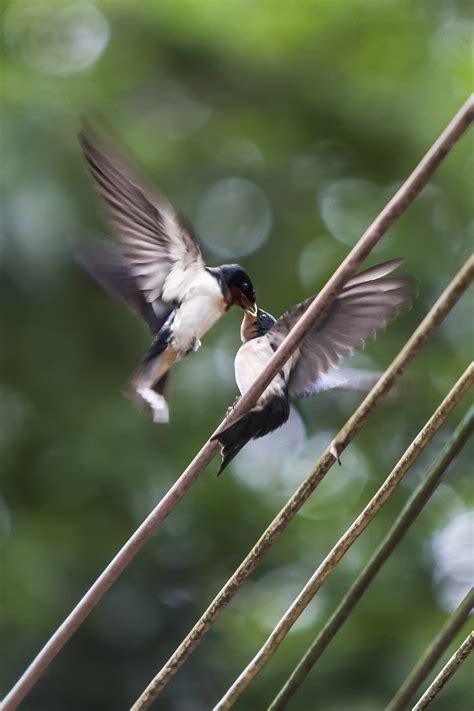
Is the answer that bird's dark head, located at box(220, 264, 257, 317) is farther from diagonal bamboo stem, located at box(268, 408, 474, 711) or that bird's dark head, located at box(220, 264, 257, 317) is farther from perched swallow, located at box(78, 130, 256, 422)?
diagonal bamboo stem, located at box(268, 408, 474, 711)

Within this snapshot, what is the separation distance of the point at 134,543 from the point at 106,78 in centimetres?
399

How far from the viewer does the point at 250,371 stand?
6.10 ft

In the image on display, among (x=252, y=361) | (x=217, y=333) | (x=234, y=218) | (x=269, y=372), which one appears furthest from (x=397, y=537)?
(x=234, y=218)

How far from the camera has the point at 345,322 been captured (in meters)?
1.72

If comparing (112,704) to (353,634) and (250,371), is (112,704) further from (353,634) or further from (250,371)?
(250,371)

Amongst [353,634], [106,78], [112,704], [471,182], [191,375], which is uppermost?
[471,182]

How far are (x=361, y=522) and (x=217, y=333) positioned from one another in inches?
124

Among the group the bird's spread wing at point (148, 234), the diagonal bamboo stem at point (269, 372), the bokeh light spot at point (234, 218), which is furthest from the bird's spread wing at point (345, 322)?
the bokeh light spot at point (234, 218)

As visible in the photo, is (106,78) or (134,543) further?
(106,78)

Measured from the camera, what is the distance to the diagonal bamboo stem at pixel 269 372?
90cm

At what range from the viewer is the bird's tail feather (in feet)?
5.44

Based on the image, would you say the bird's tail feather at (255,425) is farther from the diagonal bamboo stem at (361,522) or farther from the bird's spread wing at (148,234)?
the diagonal bamboo stem at (361,522)

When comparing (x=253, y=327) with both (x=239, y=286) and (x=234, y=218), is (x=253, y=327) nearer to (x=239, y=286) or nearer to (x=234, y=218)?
(x=239, y=286)

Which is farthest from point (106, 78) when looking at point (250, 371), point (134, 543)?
point (134, 543)
